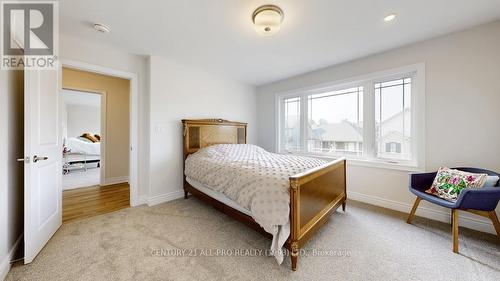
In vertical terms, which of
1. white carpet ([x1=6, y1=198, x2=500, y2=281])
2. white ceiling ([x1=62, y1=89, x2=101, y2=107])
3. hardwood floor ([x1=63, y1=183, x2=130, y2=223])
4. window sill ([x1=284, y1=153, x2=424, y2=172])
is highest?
white ceiling ([x1=62, y1=89, x2=101, y2=107])

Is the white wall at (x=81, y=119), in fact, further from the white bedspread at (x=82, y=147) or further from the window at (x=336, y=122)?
the window at (x=336, y=122)

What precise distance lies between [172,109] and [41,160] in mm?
1690

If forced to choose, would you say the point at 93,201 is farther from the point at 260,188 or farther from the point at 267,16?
the point at 267,16

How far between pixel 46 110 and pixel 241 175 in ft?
6.79

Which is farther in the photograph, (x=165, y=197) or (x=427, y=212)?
(x=165, y=197)

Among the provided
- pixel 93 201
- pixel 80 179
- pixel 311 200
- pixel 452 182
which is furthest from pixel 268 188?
pixel 80 179

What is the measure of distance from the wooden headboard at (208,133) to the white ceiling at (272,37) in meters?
1.12

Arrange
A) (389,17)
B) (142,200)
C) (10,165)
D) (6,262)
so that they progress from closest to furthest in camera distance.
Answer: (6,262)
(10,165)
(389,17)
(142,200)

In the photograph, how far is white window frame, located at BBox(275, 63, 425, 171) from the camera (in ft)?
8.14

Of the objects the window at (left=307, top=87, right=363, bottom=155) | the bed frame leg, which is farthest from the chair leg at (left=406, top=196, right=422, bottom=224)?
the bed frame leg

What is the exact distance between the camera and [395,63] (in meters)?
2.67

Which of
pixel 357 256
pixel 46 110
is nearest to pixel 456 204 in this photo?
pixel 357 256

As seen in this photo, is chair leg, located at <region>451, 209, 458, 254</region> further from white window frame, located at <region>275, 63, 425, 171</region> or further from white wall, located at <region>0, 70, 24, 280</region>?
white wall, located at <region>0, 70, 24, 280</region>

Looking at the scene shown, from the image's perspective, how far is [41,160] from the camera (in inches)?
68.9
